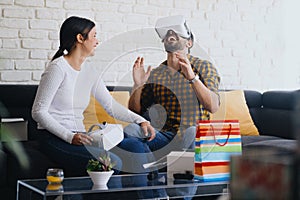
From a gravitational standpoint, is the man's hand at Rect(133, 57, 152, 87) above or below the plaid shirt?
above

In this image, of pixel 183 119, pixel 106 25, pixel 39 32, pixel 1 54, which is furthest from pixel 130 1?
pixel 183 119

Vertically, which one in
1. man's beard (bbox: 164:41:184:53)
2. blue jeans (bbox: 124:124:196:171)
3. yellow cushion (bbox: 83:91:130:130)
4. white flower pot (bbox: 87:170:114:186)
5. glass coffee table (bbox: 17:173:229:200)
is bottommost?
glass coffee table (bbox: 17:173:229:200)

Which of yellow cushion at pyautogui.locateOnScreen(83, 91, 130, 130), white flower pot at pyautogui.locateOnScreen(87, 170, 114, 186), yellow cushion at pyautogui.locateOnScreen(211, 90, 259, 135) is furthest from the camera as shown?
yellow cushion at pyautogui.locateOnScreen(211, 90, 259, 135)

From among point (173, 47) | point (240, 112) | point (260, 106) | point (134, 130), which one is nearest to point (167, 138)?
point (134, 130)

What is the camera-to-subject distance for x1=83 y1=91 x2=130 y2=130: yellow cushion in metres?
3.38

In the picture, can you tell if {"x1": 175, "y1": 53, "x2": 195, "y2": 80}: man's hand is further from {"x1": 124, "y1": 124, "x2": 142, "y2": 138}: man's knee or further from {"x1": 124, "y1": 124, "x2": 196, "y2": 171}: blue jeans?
{"x1": 124, "y1": 124, "x2": 142, "y2": 138}: man's knee

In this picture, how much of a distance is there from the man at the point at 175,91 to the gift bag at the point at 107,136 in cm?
26

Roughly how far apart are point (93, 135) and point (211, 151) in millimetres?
598

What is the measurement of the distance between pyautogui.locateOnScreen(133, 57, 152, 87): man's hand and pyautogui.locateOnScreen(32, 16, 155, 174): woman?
183mm

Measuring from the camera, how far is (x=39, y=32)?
387cm

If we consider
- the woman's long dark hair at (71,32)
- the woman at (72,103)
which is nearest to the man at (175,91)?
the woman at (72,103)

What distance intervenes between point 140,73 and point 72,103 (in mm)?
414

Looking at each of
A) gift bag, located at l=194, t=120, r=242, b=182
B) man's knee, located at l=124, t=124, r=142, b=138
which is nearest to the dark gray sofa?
gift bag, located at l=194, t=120, r=242, b=182

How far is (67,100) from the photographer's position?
306 centimetres
